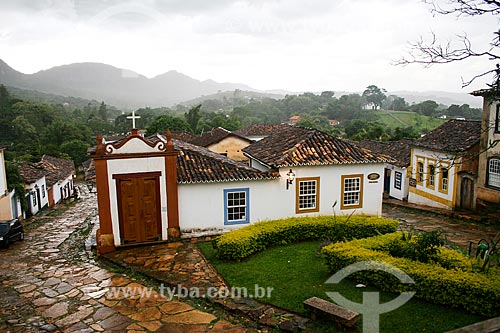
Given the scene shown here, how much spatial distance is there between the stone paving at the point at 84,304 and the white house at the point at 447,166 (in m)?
16.0

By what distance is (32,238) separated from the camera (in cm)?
1717

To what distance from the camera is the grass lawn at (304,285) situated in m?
7.71

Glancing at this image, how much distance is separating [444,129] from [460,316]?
19.1 metres

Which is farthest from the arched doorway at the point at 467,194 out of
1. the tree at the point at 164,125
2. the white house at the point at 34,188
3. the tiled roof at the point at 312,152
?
the tree at the point at 164,125

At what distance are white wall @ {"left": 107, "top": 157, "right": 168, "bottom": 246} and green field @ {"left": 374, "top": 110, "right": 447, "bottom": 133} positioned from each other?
2211 inches

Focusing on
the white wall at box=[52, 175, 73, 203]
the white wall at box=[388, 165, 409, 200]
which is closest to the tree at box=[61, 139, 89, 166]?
the white wall at box=[52, 175, 73, 203]

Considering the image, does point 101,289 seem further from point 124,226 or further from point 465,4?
point 465,4

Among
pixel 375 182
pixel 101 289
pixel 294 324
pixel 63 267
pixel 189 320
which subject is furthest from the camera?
pixel 375 182

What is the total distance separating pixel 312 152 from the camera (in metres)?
16.1

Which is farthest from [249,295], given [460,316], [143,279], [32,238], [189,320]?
[32,238]

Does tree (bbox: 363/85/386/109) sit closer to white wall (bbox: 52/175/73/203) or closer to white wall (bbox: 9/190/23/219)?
white wall (bbox: 52/175/73/203)

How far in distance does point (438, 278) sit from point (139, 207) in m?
9.30

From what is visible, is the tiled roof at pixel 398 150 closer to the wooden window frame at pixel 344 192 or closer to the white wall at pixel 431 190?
the white wall at pixel 431 190

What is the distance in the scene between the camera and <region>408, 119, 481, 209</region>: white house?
69.6 feet
